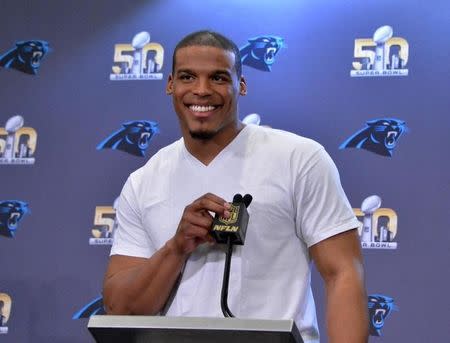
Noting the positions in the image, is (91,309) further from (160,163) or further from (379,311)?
(160,163)

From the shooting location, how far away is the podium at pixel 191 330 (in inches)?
57.5

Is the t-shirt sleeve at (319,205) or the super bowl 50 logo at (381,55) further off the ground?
the super bowl 50 logo at (381,55)

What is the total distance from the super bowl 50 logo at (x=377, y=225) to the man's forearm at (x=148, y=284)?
1153mm

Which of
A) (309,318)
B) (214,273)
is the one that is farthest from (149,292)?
(309,318)

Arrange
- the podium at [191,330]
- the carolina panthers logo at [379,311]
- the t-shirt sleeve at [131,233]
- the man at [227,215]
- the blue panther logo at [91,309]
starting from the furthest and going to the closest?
the blue panther logo at [91,309]
the carolina panthers logo at [379,311]
the t-shirt sleeve at [131,233]
the man at [227,215]
the podium at [191,330]

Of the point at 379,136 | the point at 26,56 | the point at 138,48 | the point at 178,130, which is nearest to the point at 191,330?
the point at 379,136

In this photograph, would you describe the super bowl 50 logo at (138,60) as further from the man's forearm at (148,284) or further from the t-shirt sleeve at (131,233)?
the man's forearm at (148,284)

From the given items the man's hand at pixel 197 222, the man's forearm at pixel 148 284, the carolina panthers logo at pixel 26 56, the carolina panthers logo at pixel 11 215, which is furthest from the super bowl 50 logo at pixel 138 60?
the man's hand at pixel 197 222

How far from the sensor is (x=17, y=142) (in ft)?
11.7

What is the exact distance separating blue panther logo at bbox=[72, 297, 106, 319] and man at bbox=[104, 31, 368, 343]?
1.07 meters

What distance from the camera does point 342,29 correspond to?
335 centimetres

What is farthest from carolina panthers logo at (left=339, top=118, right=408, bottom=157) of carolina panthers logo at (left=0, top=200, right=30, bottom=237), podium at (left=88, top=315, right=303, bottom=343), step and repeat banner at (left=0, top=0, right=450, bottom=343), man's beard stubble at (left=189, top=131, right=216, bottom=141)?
podium at (left=88, top=315, right=303, bottom=343)

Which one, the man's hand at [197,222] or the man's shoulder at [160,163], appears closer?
the man's hand at [197,222]

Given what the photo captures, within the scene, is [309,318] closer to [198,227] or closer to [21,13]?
[198,227]
